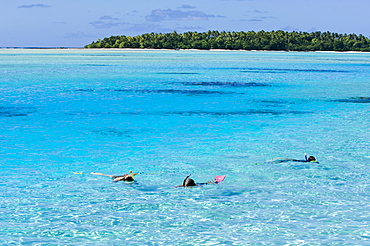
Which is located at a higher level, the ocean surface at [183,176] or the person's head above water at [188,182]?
the person's head above water at [188,182]

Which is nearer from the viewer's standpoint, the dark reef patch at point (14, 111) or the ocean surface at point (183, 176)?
the ocean surface at point (183, 176)

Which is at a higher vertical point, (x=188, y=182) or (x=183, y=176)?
(x=188, y=182)

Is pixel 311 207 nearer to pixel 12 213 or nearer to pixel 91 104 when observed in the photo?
pixel 12 213

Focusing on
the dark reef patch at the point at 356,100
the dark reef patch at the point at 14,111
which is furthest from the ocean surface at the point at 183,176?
the dark reef patch at the point at 356,100

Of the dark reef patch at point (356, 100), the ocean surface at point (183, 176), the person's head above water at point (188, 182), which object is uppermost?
the person's head above water at point (188, 182)

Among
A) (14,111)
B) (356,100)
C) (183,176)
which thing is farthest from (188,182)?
(356,100)

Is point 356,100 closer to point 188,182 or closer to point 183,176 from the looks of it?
point 183,176

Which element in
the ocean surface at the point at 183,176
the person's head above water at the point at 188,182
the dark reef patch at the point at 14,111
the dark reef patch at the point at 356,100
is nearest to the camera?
the ocean surface at the point at 183,176

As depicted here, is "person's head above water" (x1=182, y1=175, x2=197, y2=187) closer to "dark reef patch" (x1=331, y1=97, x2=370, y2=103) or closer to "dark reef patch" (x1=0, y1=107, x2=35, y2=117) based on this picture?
"dark reef patch" (x1=0, y1=107, x2=35, y2=117)

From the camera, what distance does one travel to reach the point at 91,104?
107 feet

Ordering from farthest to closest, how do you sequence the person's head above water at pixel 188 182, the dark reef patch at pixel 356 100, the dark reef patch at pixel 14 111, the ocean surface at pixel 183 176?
the dark reef patch at pixel 356 100 → the dark reef patch at pixel 14 111 → the person's head above water at pixel 188 182 → the ocean surface at pixel 183 176

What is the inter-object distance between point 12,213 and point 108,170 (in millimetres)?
4303

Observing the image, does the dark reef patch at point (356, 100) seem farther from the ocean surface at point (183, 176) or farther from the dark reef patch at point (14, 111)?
the dark reef patch at point (14, 111)

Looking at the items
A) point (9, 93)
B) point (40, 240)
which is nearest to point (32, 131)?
point (40, 240)
